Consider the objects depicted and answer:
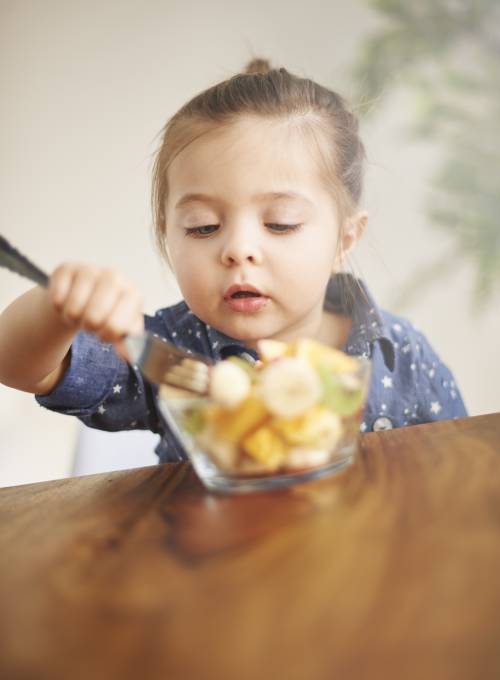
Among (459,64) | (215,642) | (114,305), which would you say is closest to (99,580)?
(215,642)

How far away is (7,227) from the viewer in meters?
1.66

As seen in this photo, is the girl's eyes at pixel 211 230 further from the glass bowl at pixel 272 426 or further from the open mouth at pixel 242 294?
the glass bowl at pixel 272 426

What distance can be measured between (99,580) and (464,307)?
1.73m

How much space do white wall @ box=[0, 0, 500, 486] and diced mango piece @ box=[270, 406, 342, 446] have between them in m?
1.29

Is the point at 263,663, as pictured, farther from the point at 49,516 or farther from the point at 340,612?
the point at 49,516

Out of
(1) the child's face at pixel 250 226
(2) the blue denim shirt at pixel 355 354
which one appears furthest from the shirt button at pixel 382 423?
(1) the child's face at pixel 250 226

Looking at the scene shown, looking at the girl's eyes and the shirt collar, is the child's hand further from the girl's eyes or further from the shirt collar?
the shirt collar

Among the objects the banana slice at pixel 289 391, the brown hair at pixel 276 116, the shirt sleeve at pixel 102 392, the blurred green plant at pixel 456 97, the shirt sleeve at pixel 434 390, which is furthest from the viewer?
the blurred green plant at pixel 456 97

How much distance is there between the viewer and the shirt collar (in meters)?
0.97

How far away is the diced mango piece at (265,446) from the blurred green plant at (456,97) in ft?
5.12

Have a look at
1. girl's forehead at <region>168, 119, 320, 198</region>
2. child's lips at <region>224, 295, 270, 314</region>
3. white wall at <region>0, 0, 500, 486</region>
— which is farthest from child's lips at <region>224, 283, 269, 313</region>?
white wall at <region>0, 0, 500, 486</region>

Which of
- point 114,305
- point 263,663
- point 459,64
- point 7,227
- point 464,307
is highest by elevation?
point 459,64

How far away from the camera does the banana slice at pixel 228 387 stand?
1.35 ft

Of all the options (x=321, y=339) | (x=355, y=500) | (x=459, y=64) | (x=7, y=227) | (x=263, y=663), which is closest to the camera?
(x=263, y=663)
